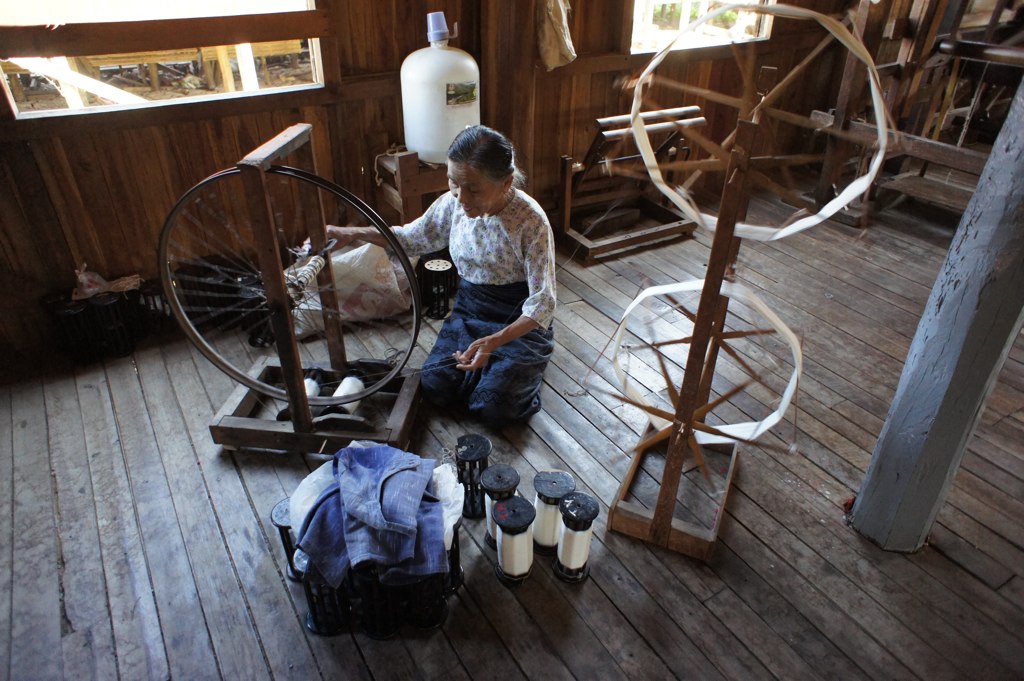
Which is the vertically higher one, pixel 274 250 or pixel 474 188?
pixel 474 188

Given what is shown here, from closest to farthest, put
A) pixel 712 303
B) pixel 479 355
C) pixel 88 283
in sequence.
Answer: pixel 712 303 < pixel 479 355 < pixel 88 283

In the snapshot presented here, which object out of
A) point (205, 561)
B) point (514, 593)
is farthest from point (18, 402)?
point (514, 593)

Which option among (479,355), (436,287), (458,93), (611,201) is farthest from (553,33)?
(479,355)

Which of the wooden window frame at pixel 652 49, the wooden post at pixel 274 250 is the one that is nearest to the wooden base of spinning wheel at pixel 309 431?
the wooden post at pixel 274 250

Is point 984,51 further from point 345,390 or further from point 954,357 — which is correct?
point 345,390

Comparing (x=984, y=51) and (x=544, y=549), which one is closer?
(x=544, y=549)

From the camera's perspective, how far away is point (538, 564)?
1843mm

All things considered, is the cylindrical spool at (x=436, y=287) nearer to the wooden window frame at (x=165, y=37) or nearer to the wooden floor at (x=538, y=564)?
the wooden floor at (x=538, y=564)

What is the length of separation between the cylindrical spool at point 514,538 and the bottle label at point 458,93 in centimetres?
193

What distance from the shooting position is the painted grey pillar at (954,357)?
141 cm

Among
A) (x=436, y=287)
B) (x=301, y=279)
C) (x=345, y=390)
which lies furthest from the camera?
(x=436, y=287)

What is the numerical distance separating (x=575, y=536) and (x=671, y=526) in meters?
0.35

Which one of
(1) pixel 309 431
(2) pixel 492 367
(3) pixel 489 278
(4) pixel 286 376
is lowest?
(1) pixel 309 431

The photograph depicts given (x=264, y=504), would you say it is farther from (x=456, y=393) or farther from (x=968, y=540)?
(x=968, y=540)
